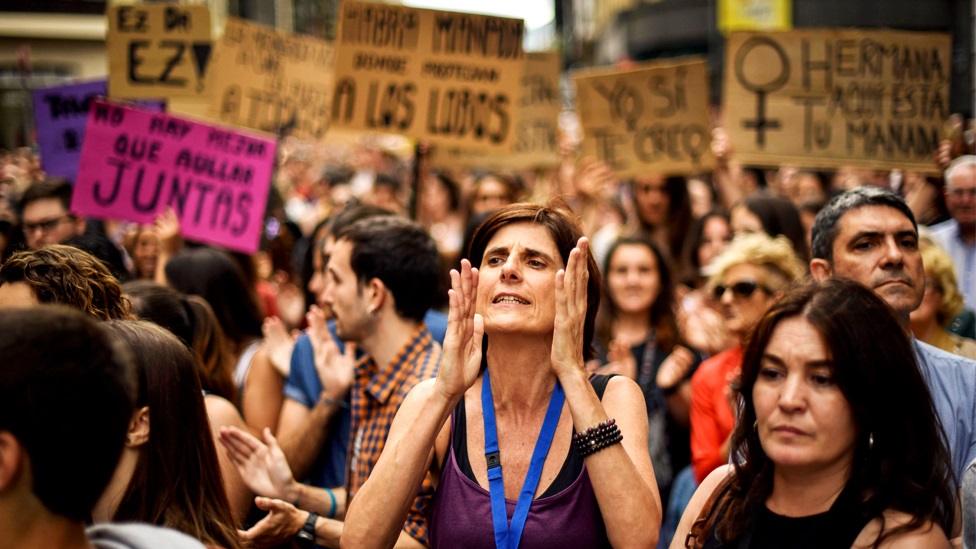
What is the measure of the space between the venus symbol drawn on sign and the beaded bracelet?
4.73 metres

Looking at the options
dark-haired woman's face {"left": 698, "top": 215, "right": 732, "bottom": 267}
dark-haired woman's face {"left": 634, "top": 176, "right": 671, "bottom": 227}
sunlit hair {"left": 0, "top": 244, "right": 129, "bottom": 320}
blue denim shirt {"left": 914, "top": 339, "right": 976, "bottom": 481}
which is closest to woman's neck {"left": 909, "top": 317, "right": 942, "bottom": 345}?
blue denim shirt {"left": 914, "top": 339, "right": 976, "bottom": 481}

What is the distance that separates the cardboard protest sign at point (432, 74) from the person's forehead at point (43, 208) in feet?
6.38

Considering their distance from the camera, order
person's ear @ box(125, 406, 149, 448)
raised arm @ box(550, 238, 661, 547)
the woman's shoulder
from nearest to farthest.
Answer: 1. the woman's shoulder
2. person's ear @ box(125, 406, 149, 448)
3. raised arm @ box(550, 238, 661, 547)

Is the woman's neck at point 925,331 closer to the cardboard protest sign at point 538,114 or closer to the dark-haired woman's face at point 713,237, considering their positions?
the dark-haired woman's face at point 713,237

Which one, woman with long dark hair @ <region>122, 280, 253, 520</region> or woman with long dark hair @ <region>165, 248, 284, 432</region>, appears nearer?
woman with long dark hair @ <region>122, 280, 253, 520</region>

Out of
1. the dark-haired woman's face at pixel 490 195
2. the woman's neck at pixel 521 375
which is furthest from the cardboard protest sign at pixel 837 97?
the woman's neck at pixel 521 375

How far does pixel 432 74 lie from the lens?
827 centimetres

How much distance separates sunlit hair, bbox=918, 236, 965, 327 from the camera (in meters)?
5.37

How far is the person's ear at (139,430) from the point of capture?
299cm

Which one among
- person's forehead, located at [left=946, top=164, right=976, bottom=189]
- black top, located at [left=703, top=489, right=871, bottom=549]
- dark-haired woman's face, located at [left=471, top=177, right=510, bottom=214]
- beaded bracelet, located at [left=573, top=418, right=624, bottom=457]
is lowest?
black top, located at [left=703, top=489, right=871, bottom=549]

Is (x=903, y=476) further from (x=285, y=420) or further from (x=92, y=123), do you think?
(x=92, y=123)

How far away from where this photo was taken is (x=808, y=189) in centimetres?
1064

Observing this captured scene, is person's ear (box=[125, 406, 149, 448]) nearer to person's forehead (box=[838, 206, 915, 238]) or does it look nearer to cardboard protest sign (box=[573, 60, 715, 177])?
person's forehead (box=[838, 206, 915, 238])

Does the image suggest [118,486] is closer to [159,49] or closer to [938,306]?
[938,306]
